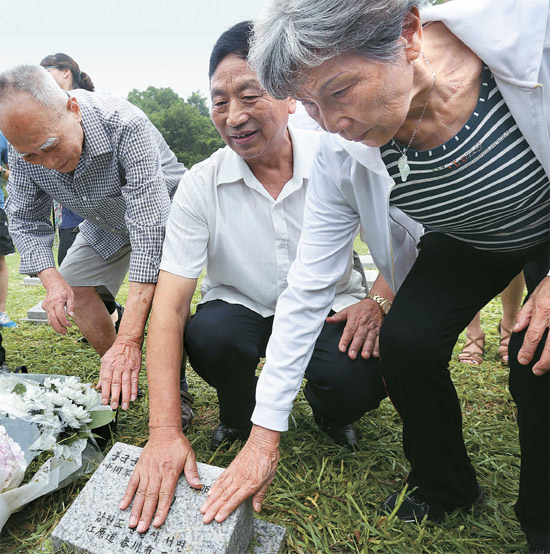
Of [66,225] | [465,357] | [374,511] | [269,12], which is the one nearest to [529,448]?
[374,511]

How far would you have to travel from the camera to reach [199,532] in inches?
59.5

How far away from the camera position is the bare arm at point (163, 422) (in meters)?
1.61

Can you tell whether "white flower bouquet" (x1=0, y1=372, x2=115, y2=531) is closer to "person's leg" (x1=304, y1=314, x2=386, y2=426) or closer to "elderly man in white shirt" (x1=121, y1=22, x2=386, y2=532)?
"elderly man in white shirt" (x1=121, y1=22, x2=386, y2=532)

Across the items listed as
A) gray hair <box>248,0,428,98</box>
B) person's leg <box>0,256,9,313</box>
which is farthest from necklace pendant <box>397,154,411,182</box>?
person's leg <box>0,256,9,313</box>

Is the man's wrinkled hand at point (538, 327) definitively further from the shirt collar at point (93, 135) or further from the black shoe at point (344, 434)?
the shirt collar at point (93, 135)

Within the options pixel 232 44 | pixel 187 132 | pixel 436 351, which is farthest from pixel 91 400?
pixel 187 132

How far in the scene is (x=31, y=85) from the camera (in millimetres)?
2340

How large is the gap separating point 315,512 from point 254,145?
1.51 m

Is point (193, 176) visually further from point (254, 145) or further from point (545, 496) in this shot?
point (545, 496)

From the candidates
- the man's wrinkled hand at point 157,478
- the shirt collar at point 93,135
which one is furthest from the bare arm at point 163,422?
the shirt collar at point 93,135

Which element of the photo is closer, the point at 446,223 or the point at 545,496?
the point at 545,496

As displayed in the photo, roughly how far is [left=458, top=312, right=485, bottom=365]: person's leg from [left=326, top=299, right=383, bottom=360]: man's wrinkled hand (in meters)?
1.50

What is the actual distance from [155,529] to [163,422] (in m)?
0.38

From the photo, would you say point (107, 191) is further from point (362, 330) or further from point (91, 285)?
point (362, 330)
